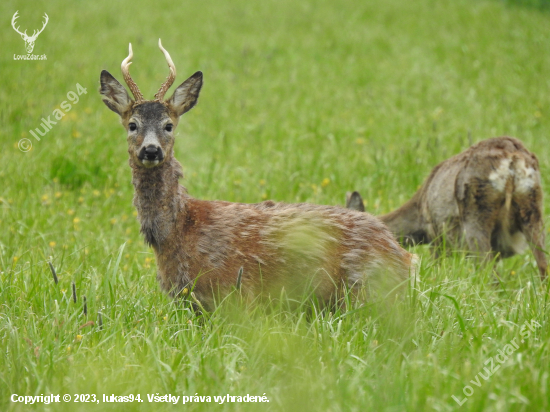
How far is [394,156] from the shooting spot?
7.62 metres

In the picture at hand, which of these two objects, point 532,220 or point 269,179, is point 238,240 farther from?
point 269,179

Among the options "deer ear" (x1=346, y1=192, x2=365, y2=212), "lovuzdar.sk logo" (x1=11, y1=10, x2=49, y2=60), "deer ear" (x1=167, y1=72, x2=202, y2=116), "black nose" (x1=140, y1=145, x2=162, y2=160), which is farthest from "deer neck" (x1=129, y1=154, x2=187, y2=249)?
"lovuzdar.sk logo" (x1=11, y1=10, x2=49, y2=60)

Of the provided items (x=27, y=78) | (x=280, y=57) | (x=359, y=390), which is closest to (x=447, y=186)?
(x=359, y=390)

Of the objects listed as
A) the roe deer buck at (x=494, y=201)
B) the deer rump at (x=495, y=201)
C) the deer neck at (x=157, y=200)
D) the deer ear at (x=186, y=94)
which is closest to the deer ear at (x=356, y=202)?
the roe deer buck at (x=494, y=201)

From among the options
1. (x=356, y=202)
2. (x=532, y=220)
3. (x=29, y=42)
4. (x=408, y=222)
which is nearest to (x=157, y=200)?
(x=356, y=202)

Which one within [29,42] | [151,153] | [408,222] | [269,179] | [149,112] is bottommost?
[408,222]

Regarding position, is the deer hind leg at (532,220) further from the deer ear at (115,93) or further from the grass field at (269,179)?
the deer ear at (115,93)

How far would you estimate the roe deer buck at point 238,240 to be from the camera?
12.8 ft

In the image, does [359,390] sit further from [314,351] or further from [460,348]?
[460,348]

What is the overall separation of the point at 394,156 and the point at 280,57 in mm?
6271

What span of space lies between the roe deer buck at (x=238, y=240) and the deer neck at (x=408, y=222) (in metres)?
1.79

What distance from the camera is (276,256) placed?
13.1ft

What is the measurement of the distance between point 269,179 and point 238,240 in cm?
314

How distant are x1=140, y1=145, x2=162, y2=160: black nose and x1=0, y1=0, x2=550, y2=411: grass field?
609 mm
